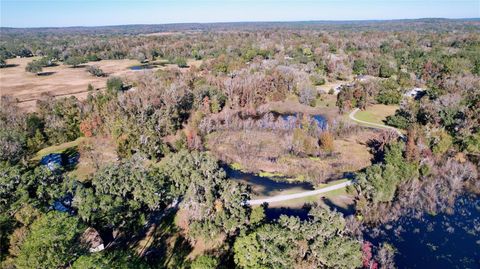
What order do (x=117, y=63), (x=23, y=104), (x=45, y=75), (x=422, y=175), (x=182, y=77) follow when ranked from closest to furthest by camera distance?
(x=422, y=175) < (x=23, y=104) < (x=182, y=77) < (x=45, y=75) < (x=117, y=63)

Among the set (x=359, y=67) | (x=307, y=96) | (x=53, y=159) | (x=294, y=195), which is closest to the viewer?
(x=294, y=195)

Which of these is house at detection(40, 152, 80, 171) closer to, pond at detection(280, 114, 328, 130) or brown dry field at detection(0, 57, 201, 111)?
brown dry field at detection(0, 57, 201, 111)

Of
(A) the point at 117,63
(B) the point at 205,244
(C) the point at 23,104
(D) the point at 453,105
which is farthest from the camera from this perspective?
(A) the point at 117,63

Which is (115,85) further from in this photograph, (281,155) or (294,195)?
(294,195)

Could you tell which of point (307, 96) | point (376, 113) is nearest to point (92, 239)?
point (307, 96)

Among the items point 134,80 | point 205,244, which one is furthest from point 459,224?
point 134,80

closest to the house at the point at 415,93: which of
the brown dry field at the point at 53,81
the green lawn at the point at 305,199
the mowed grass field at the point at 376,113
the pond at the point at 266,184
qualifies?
the mowed grass field at the point at 376,113

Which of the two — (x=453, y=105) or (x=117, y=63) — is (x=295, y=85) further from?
(x=117, y=63)
